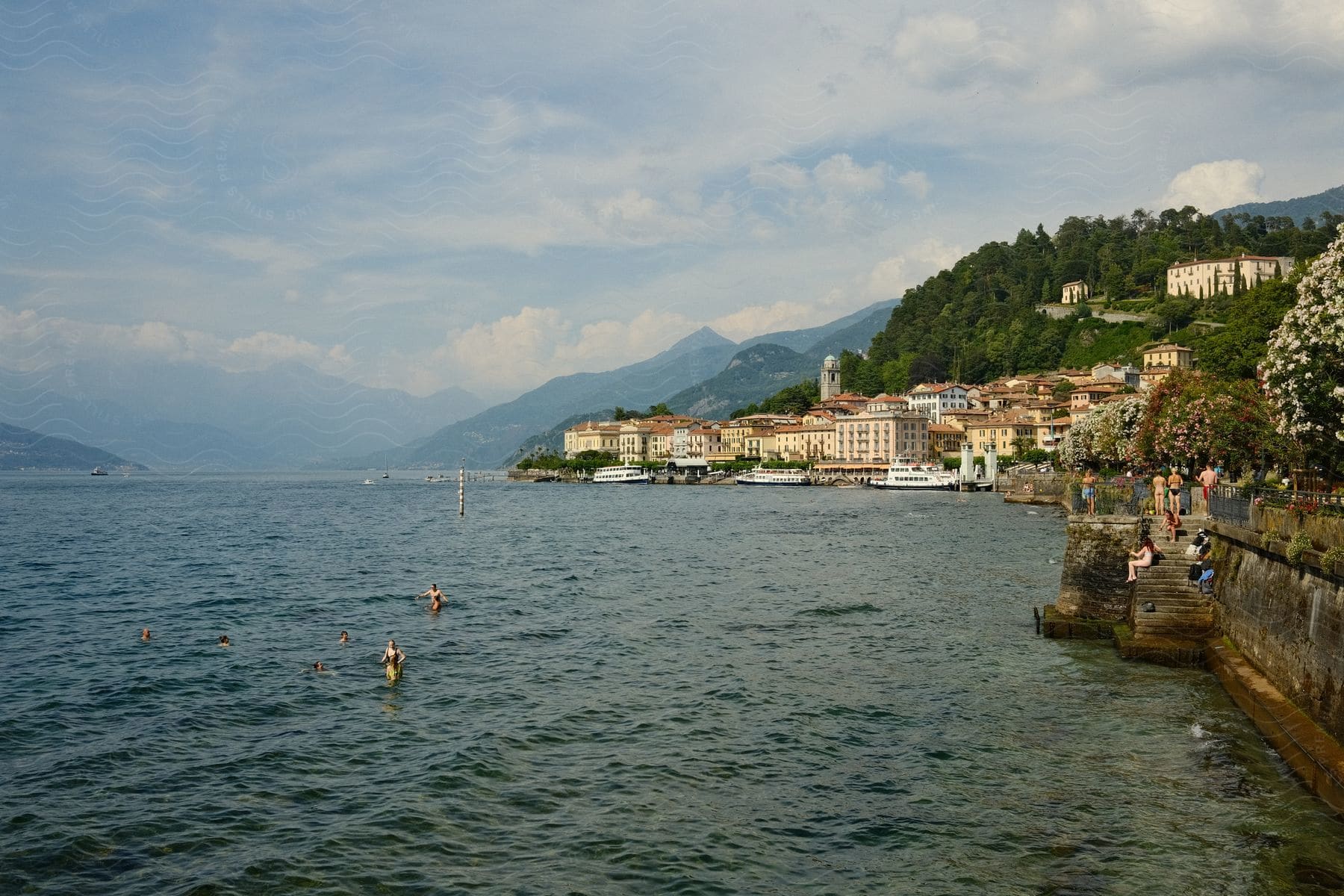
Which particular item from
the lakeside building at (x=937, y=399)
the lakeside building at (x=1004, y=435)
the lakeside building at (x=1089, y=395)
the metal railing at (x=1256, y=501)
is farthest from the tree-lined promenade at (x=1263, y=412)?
the lakeside building at (x=937, y=399)

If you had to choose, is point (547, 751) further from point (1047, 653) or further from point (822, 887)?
point (1047, 653)

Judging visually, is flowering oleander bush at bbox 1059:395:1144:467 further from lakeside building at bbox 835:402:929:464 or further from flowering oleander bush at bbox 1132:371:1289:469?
lakeside building at bbox 835:402:929:464

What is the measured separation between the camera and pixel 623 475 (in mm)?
187500

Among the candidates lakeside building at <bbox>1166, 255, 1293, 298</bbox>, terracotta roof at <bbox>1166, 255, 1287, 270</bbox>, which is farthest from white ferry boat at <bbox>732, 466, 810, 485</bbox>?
terracotta roof at <bbox>1166, 255, 1287, 270</bbox>

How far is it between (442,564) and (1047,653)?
33.7 meters

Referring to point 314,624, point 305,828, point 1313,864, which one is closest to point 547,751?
point 305,828

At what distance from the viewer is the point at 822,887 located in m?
11.8

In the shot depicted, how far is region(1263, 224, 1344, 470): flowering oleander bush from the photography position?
22953 millimetres

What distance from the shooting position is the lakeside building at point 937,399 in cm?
18488

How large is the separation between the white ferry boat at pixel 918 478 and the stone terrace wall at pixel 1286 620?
113 m

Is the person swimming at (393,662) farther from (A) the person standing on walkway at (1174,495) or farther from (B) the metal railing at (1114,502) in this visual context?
(A) the person standing on walkway at (1174,495)

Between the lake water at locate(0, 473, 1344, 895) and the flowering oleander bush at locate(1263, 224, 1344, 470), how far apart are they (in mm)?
8534

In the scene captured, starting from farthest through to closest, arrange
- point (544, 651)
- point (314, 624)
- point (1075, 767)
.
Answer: point (314, 624), point (544, 651), point (1075, 767)

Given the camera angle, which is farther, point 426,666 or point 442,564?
point 442,564
